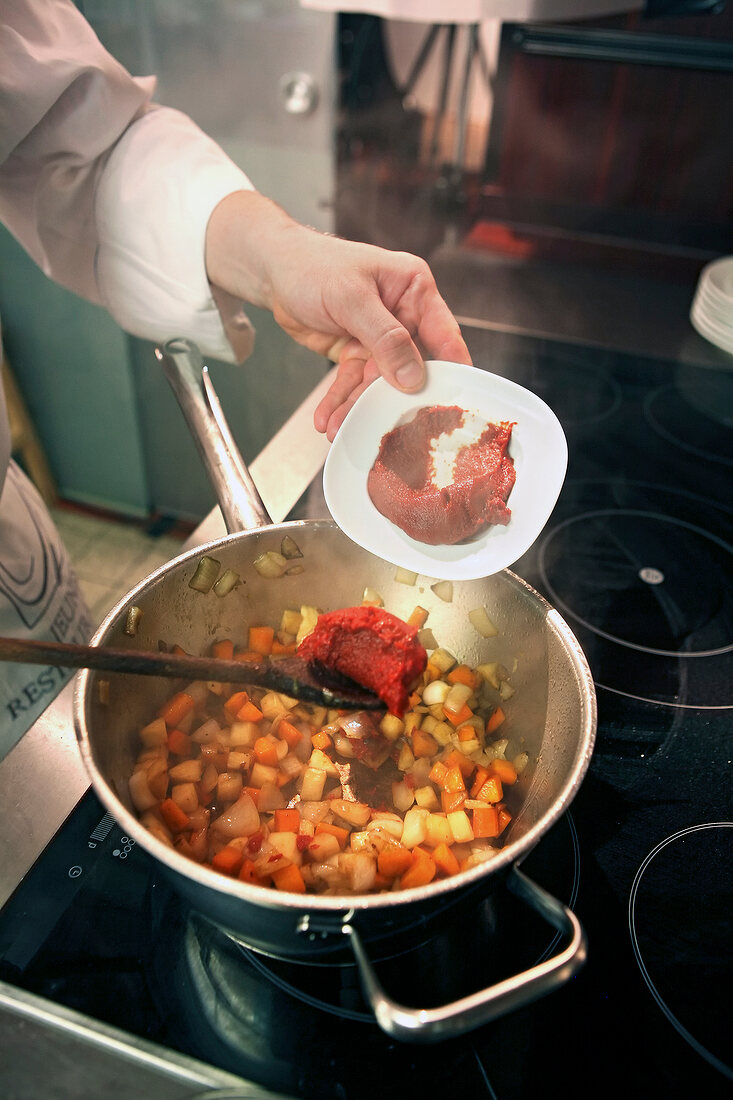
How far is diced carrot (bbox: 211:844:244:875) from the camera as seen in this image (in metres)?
0.53

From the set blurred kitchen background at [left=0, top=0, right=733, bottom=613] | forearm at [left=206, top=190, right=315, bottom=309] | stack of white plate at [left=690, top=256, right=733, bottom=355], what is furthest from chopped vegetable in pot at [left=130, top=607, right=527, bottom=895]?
stack of white plate at [left=690, top=256, right=733, bottom=355]

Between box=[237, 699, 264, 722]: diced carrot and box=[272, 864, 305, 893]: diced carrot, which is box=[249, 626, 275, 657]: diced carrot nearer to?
box=[237, 699, 264, 722]: diced carrot

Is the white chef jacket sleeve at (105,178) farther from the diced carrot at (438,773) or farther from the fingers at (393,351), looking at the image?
the diced carrot at (438,773)

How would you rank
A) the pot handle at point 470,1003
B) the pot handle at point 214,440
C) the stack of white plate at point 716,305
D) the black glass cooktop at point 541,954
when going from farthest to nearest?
the stack of white plate at point 716,305 < the pot handle at point 214,440 < the black glass cooktop at point 541,954 < the pot handle at point 470,1003

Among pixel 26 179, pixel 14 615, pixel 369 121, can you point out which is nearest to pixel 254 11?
pixel 369 121

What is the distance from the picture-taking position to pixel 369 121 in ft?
4.91

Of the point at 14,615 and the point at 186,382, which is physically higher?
the point at 186,382

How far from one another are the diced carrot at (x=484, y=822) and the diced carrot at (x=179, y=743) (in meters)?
0.24

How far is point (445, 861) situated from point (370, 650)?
16 cm

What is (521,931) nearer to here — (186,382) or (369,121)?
(186,382)

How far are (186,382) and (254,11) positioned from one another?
3.48 ft

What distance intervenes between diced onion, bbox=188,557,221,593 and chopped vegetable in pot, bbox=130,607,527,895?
8cm

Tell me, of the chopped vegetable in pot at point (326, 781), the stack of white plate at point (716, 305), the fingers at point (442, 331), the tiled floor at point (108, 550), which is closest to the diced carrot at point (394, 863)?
the chopped vegetable in pot at point (326, 781)

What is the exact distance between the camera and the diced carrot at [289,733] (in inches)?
25.4
